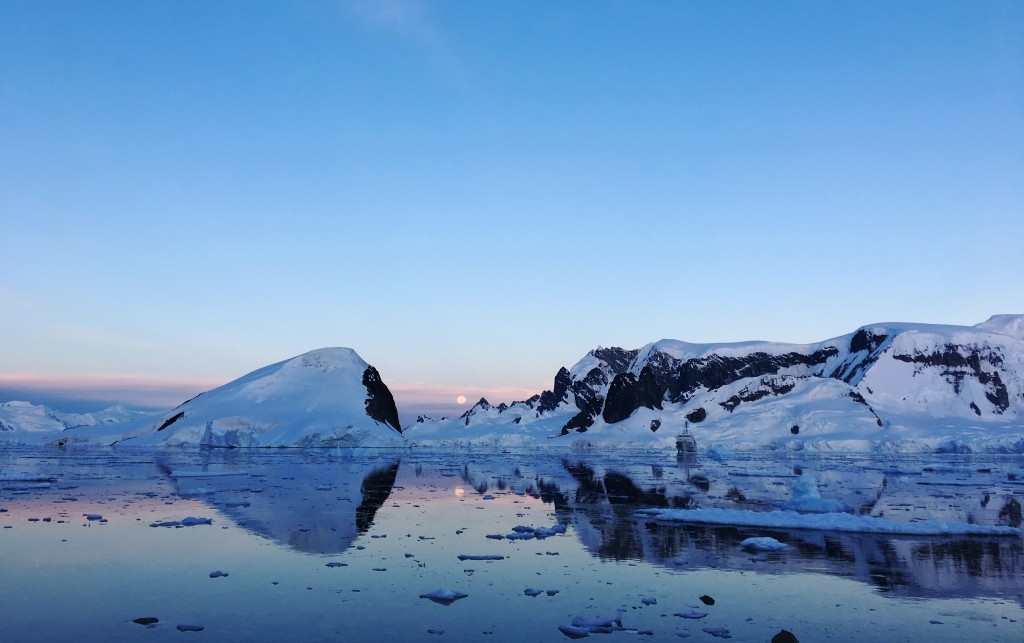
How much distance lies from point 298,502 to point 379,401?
10746 cm

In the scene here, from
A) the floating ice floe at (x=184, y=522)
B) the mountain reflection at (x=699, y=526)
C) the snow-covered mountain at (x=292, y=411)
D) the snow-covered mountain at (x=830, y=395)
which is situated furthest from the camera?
the snow-covered mountain at (x=830, y=395)

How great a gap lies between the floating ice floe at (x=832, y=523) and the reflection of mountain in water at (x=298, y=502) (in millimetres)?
10351

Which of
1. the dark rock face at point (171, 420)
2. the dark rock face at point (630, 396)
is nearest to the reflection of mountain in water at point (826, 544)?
the dark rock face at point (171, 420)

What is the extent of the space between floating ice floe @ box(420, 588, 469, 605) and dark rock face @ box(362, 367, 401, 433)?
106 m

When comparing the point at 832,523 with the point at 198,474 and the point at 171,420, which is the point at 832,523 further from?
the point at 171,420

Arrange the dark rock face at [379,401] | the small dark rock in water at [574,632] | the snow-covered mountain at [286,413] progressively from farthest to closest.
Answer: the dark rock face at [379,401] → the snow-covered mountain at [286,413] → the small dark rock in water at [574,632]

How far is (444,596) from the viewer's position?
11000 mm

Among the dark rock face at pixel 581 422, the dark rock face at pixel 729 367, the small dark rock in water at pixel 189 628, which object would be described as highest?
the dark rock face at pixel 729 367

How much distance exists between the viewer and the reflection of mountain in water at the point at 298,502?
57.0 feet

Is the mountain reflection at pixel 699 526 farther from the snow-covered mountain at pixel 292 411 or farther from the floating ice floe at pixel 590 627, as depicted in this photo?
the snow-covered mountain at pixel 292 411

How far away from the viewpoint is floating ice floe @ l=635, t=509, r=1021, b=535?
61.9 feet

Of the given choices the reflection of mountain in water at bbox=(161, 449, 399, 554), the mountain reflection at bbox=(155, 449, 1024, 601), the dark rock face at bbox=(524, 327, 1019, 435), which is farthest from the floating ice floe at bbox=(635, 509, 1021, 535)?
the dark rock face at bbox=(524, 327, 1019, 435)

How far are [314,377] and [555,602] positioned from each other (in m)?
117

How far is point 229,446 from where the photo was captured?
99.9 meters
